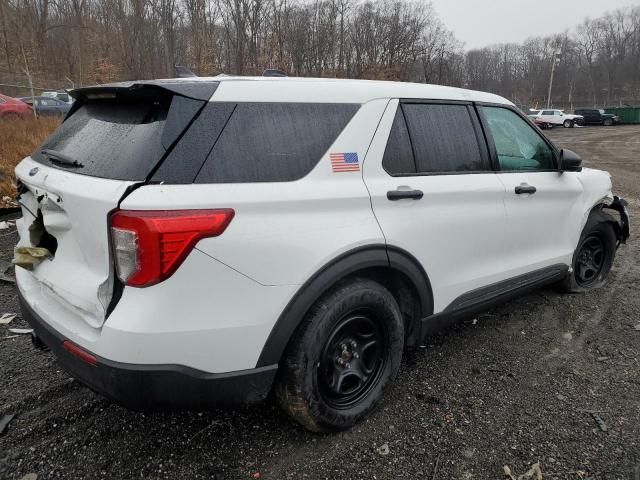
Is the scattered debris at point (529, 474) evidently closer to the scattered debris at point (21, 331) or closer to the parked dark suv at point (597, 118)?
the scattered debris at point (21, 331)

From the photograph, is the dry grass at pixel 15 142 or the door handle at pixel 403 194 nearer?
the door handle at pixel 403 194

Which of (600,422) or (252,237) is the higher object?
(252,237)

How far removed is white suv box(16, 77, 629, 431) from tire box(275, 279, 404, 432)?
0.01m

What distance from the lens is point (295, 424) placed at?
8.40 ft

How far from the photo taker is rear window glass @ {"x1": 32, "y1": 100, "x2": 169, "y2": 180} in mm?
1939

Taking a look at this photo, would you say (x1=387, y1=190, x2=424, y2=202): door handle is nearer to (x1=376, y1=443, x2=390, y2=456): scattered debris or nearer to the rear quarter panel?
the rear quarter panel

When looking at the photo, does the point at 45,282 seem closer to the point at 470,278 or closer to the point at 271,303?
the point at 271,303

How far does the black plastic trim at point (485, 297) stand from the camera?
286 centimetres

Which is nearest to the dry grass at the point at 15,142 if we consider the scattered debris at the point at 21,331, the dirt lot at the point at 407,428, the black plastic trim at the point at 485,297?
the scattered debris at the point at 21,331

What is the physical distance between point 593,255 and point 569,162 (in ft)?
4.53

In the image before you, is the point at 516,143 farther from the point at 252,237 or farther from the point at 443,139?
the point at 252,237

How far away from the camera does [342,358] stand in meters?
2.47

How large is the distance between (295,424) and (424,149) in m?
1.72

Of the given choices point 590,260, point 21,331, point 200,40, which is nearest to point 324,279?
point 21,331
